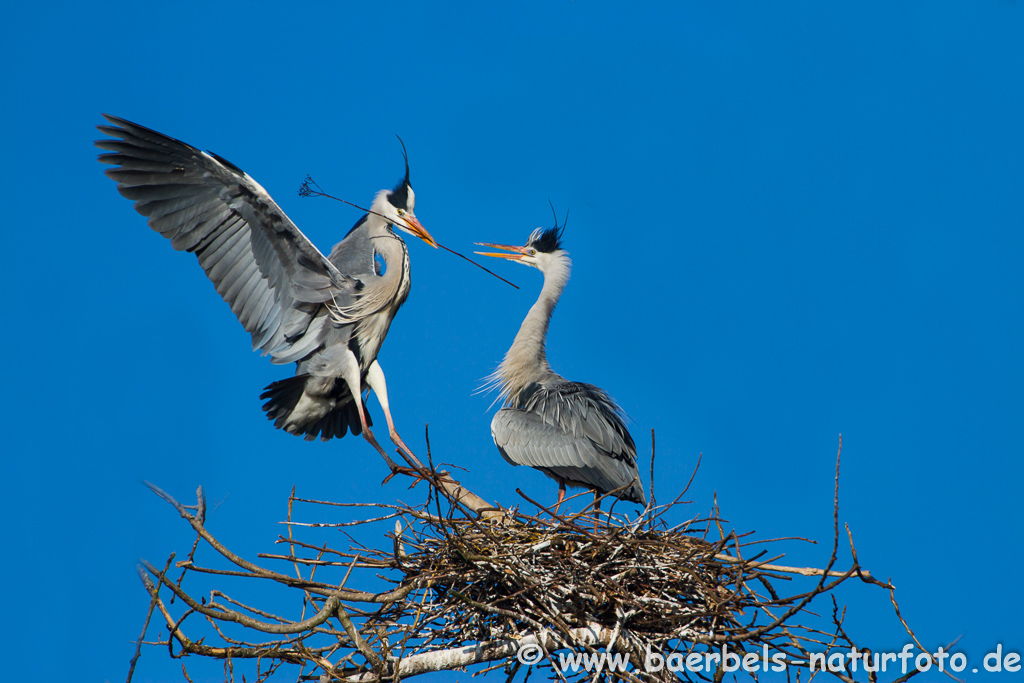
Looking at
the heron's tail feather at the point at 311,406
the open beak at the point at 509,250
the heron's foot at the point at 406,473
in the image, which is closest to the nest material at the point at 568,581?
the heron's foot at the point at 406,473

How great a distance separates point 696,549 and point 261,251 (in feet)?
10.4

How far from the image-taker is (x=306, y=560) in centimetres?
328

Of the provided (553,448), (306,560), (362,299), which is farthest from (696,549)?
(362,299)

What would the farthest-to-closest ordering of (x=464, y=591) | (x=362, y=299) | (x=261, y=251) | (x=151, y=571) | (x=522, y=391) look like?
(x=522, y=391) → (x=362, y=299) → (x=261, y=251) → (x=464, y=591) → (x=151, y=571)

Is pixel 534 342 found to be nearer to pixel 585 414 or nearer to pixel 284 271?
pixel 585 414

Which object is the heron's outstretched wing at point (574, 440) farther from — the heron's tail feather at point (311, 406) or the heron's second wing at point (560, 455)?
the heron's tail feather at point (311, 406)

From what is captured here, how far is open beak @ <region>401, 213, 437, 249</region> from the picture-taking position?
5816 millimetres

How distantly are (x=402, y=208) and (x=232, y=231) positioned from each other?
4.34 ft

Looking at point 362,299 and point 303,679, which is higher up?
point 362,299

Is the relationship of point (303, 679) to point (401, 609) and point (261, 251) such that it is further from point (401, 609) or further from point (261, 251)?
point (261, 251)

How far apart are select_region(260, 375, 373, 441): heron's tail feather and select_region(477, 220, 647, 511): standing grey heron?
3.44 feet

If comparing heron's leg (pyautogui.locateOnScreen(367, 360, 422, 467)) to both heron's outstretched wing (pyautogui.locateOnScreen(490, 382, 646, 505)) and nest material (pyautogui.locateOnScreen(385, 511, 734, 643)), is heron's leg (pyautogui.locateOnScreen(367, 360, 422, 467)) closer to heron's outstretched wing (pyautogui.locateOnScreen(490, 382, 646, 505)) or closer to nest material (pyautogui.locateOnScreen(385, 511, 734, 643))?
heron's outstretched wing (pyautogui.locateOnScreen(490, 382, 646, 505))

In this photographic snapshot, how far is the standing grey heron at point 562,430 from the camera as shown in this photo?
17.9 ft

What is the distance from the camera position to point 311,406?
5.61 metres
